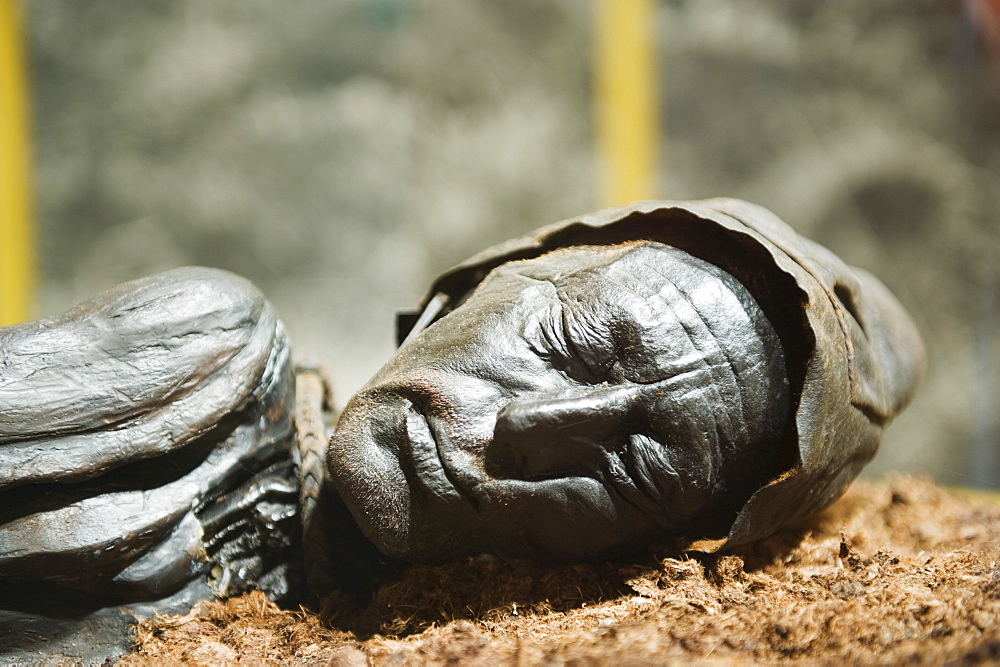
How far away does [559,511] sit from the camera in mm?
1349

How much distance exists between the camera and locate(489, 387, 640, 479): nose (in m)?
1.27

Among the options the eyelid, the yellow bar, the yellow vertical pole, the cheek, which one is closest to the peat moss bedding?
the cheek

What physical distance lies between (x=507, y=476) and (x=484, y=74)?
295 cm

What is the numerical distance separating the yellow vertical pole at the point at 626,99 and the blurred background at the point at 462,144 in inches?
0.4

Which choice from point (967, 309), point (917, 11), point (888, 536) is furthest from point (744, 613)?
point (917, 11)

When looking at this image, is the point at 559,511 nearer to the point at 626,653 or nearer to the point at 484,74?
the point at 626,653

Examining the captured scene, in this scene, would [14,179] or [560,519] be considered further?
[14,179]

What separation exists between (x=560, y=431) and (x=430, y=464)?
217 millimetres

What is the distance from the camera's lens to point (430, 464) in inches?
52.1

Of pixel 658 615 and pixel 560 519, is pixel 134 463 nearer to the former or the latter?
pixel 560 519

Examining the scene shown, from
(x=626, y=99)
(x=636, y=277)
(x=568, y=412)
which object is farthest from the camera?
(x=626, y=99)

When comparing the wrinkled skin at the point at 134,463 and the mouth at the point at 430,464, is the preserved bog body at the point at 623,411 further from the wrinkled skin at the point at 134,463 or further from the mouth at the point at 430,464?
the wrinkled skin at the point at 134,463

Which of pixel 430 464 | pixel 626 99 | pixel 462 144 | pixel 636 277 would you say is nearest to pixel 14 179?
pixel 462 144

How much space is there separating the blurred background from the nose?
1993 mm
